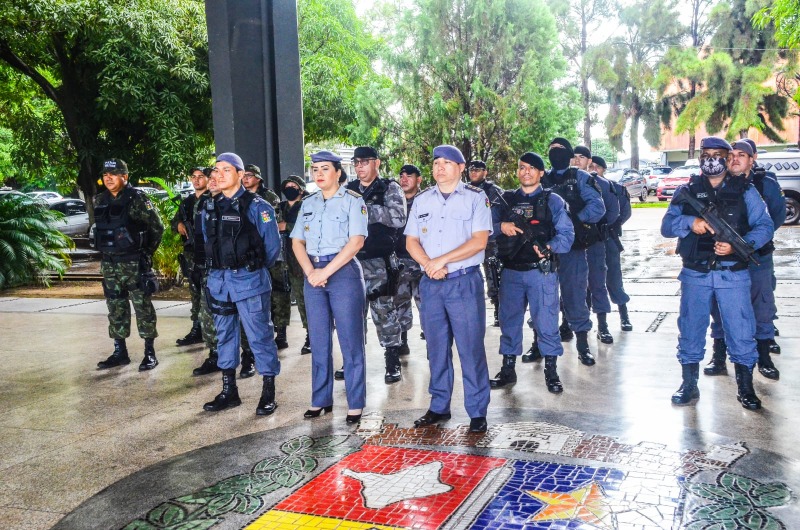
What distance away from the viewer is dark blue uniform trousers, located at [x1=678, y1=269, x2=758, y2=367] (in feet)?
16.6

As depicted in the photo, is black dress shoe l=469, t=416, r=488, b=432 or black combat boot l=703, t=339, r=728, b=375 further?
black combat boot l=703, t=339, r=728, b=375

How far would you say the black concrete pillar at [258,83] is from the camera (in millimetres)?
9414

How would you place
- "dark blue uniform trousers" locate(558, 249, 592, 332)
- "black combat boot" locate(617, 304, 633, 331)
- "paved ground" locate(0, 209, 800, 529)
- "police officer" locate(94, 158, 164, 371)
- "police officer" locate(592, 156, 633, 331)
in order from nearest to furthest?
1. "paved ground" locate(0, 209, 800, 529)
2. "dark blue uniform trousers" locate(558, 249, 592, 332)
3. "police officer" locate(94, 158, 164, 371)
4. "police officer" locate(592, 156, 633, 331)
5. "black combat boot" locate(617, 304, 633, 331)

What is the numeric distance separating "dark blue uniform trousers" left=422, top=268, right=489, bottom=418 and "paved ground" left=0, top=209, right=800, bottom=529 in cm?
28

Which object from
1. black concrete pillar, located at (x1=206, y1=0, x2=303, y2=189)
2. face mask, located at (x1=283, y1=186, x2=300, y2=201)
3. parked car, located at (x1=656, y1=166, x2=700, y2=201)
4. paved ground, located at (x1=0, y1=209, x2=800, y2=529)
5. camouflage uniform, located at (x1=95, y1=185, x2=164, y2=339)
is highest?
black concrete pillar, located at (x1=206, y1=0, x2=303, y2=189)

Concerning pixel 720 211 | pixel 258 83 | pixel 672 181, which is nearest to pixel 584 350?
pixel 720 211

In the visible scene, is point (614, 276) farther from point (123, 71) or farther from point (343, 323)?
point (123, 71)

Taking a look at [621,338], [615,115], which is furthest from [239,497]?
[615,115]

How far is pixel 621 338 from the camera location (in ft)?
24.1

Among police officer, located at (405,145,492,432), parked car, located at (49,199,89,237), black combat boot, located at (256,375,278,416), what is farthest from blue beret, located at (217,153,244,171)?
parked car, located at (49,199,89,237)

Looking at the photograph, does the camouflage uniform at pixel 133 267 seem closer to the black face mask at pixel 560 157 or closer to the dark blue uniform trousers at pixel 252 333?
the dark blue uniform trousers at pixel 252 333

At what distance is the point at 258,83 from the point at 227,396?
5411 mm

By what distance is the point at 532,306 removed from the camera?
5688 millimetres

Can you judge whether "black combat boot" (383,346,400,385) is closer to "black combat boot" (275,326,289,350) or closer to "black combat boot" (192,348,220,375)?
"black combat boot" (192,348,220,375)
